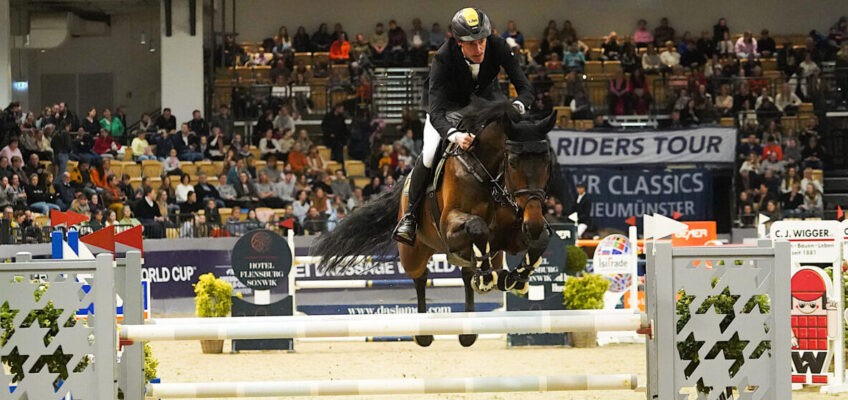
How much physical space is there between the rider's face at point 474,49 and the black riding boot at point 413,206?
0.73m

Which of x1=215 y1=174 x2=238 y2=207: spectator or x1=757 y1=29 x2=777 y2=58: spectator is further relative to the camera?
x1=757 y1=29 x2=777 y2=58: spectator

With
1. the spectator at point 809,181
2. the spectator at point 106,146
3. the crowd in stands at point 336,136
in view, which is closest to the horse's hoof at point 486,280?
the crowd in stands at point 336,136

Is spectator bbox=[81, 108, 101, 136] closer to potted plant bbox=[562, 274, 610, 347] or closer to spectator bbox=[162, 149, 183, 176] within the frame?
spectator bbox=[162, 149, 183, 176]

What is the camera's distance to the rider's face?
5953 mm

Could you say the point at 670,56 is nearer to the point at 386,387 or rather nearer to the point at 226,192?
the point at 226,192

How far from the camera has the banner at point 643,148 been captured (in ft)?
56.1

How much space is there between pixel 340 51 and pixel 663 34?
6.75 m

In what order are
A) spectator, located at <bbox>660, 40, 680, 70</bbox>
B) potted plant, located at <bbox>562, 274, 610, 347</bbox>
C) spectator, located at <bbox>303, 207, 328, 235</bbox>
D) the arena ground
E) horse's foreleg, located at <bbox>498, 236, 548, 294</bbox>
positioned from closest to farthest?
1. horse's foreleg, located at <bbox>498, 236, 548, 294</bbox>
2. the arena ground
3. potted plant, located at <bbox>562, 274, 610, 347</bbox>
4. spectator, located at <bbox>303, 207, 328, 235</bbox>
5. spectator, located at <bbox>660, 40, 680, 70</bbox>

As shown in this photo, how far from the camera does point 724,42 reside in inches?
842

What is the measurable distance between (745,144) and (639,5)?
6109 mm

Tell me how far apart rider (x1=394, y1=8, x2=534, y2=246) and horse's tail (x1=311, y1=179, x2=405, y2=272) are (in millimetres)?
507

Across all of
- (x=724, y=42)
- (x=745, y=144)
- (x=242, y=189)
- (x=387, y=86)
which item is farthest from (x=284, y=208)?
(x=724, y=42)

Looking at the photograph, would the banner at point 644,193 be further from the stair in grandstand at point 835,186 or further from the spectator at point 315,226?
the spectator at point 315,226

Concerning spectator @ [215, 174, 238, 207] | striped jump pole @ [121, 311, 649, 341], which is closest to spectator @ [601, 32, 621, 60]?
spectator @ [215, 174, 238, 207]
